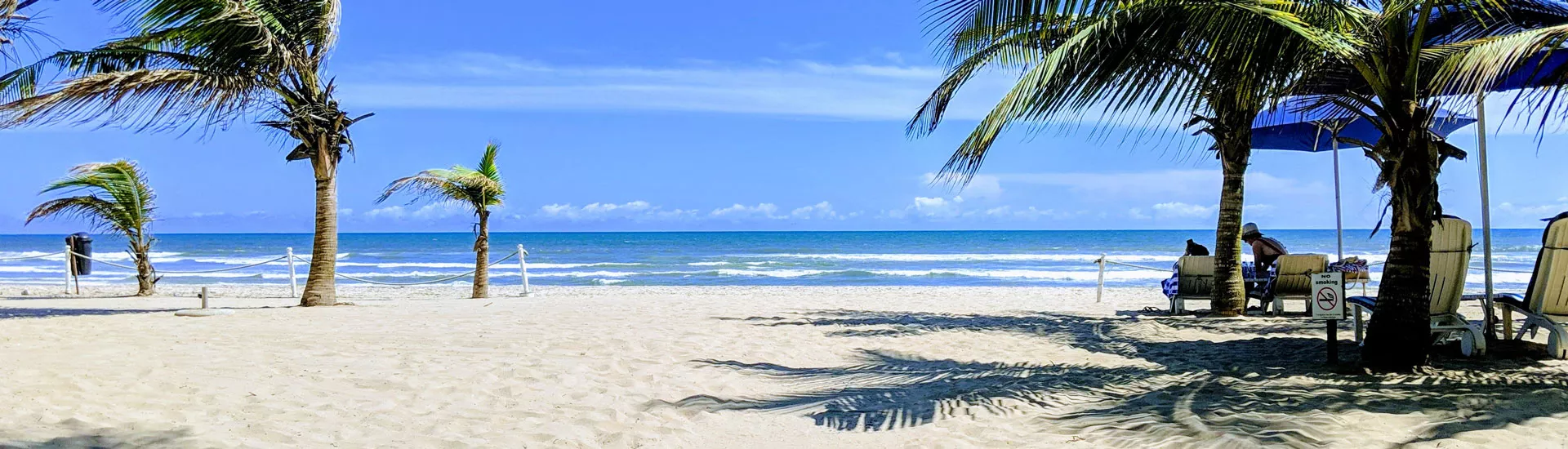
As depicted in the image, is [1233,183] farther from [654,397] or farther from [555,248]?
[555,248]

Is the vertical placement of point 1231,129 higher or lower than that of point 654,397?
higher

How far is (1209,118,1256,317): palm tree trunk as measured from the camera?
8.86 metres

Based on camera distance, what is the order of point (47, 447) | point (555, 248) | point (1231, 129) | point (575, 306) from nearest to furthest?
point (47, 447), point (1231, 129), point (575, 306), point (555, 248)

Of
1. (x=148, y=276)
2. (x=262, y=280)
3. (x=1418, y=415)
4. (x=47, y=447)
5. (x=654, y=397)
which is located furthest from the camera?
(x=262, y=280)

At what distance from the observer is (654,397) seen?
5.04 metres

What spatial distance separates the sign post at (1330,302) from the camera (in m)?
5.48

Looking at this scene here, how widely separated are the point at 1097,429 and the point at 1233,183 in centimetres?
557

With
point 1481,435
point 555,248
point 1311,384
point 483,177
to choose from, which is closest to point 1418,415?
point 1481,435

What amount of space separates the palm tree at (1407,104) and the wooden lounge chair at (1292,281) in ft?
12.0

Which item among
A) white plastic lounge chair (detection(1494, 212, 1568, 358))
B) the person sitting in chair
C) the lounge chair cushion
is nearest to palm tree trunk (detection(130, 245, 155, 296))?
the person sitting in chair

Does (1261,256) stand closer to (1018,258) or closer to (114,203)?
(114,203)

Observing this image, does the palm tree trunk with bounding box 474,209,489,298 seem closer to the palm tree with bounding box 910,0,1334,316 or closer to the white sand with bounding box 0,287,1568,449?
the white sand with bounding box 0,287,1568,449

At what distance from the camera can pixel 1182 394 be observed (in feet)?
16.3

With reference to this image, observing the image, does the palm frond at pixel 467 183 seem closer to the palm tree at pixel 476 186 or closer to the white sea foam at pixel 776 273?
the palm tree at pixel 476 186
